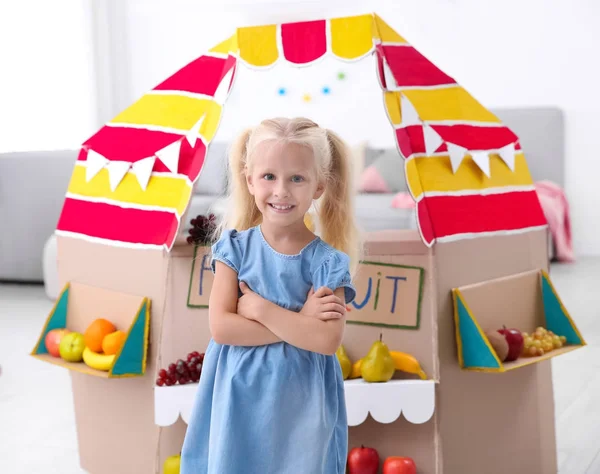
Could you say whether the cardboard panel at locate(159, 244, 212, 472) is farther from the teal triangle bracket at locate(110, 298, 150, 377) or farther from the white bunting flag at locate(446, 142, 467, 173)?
the white bunting flag at locate(446, 142, 467, 173)

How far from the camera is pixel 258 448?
1.45 meters

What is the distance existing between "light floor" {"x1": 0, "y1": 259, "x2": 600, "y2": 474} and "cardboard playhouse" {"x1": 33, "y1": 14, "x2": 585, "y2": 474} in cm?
33

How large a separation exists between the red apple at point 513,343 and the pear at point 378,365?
32 centimetres

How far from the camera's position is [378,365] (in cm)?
198

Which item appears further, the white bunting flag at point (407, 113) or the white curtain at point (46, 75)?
the white curtain at point (46, 75)

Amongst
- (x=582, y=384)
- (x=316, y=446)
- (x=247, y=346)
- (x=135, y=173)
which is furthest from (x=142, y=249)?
(x=582, y=384)

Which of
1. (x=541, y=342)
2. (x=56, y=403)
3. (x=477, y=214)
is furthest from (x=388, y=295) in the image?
(x=56, y=403)

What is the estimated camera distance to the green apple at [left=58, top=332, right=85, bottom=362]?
2.18 metres

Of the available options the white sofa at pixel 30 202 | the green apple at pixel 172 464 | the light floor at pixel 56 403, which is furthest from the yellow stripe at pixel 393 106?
the white sofa at pixel 30 202

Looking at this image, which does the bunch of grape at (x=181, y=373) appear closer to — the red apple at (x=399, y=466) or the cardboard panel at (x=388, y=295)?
the cardboard panel at (x=388, y=295)

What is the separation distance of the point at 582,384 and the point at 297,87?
4.03 metres

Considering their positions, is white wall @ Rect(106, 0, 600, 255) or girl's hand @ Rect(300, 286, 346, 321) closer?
girl's hand @ Rect(300, 286, 346, 321)

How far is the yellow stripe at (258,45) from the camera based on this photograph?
205cm

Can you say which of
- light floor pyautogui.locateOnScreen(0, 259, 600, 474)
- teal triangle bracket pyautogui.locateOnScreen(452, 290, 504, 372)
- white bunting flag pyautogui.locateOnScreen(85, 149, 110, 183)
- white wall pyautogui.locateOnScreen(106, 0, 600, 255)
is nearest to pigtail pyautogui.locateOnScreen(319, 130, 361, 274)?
teal triangle bracket pyautogui.locateOnScreen(452, 290, 504, 372)
